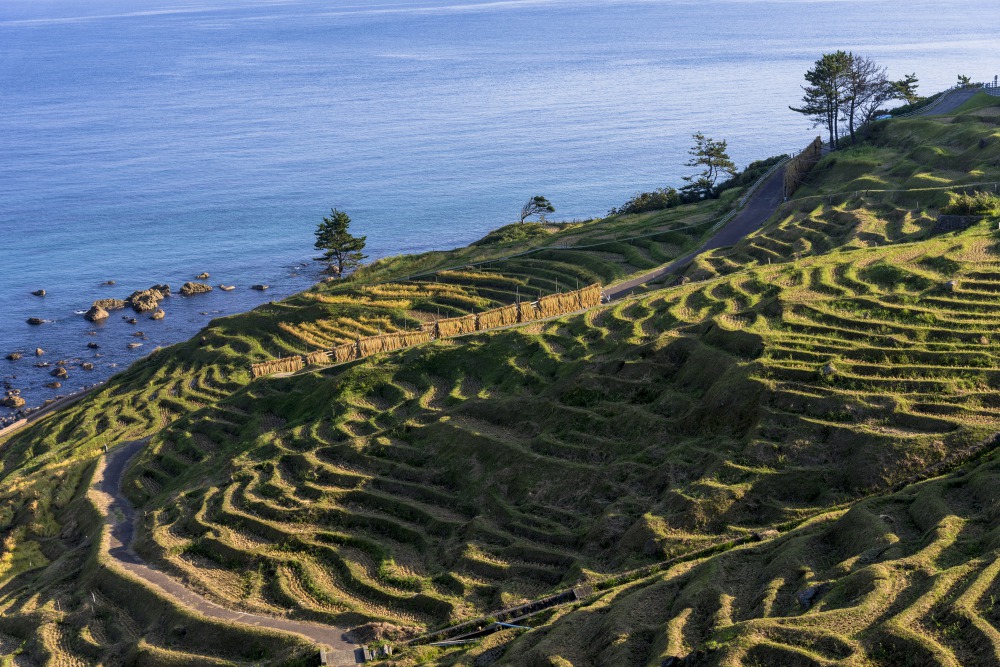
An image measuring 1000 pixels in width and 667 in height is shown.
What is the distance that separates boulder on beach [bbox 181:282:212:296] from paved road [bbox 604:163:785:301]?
46645 mm

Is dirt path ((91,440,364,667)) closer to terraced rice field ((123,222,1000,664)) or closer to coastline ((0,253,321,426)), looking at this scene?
terraced rice field ((123,222,1000,664))

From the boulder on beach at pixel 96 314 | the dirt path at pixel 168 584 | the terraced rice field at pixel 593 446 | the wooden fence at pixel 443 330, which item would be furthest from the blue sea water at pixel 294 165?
the terraced rice field at pixel 593 446

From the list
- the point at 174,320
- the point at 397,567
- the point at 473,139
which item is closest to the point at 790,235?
the point at 397,567

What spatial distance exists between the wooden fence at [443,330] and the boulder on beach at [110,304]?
42.6 m

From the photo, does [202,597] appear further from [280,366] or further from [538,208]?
[538,208]

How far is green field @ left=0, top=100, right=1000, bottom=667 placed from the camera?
23312 mm

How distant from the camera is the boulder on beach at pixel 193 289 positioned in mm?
91500

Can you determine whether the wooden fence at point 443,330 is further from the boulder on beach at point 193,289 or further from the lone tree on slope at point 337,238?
the boulder on beach at point 193,289

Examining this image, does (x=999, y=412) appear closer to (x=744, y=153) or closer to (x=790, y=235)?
(x=790, y=235)

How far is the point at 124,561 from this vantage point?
112ft

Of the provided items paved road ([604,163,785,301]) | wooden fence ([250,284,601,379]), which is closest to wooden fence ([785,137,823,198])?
paved road ([604,163,785,301])

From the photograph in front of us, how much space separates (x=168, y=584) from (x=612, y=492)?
13889 mm

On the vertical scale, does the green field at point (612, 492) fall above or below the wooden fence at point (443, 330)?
below

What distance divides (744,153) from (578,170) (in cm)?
2001
